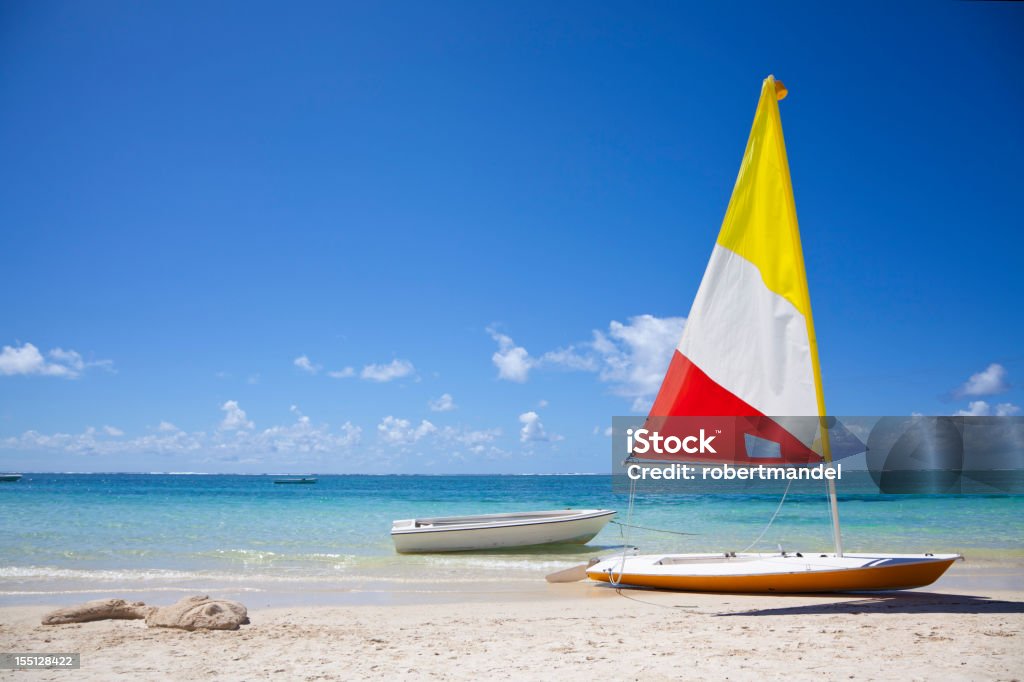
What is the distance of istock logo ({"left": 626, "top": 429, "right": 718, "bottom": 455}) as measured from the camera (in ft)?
26.2

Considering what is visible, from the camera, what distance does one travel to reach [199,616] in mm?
7289

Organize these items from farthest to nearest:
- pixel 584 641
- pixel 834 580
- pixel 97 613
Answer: pixel 834 580
pixel 97 613
pixel 584 641

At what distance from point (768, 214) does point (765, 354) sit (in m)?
1.77

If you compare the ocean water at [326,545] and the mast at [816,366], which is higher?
the mast at [816,366]

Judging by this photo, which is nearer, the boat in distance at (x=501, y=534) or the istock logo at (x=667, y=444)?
the istock logo at (x=667, y=444)

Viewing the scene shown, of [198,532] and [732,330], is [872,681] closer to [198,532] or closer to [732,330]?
[732,330]

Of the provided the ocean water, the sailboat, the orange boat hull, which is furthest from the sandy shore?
the ocean water

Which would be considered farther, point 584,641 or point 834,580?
point 834,580

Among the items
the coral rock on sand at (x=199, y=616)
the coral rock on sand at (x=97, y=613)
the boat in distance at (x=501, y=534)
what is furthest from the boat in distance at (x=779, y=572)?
the coral rock on sand at (x=97, y=613)

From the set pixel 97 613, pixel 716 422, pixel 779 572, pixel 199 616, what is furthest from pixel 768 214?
pixel 97 613

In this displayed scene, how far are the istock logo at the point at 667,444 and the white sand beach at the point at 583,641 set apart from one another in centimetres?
195

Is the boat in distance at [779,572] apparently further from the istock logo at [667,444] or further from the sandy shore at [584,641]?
the istock logo at [667,444]

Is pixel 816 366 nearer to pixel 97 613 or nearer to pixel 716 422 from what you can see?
pixel 716 422

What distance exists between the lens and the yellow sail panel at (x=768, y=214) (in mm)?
7977
